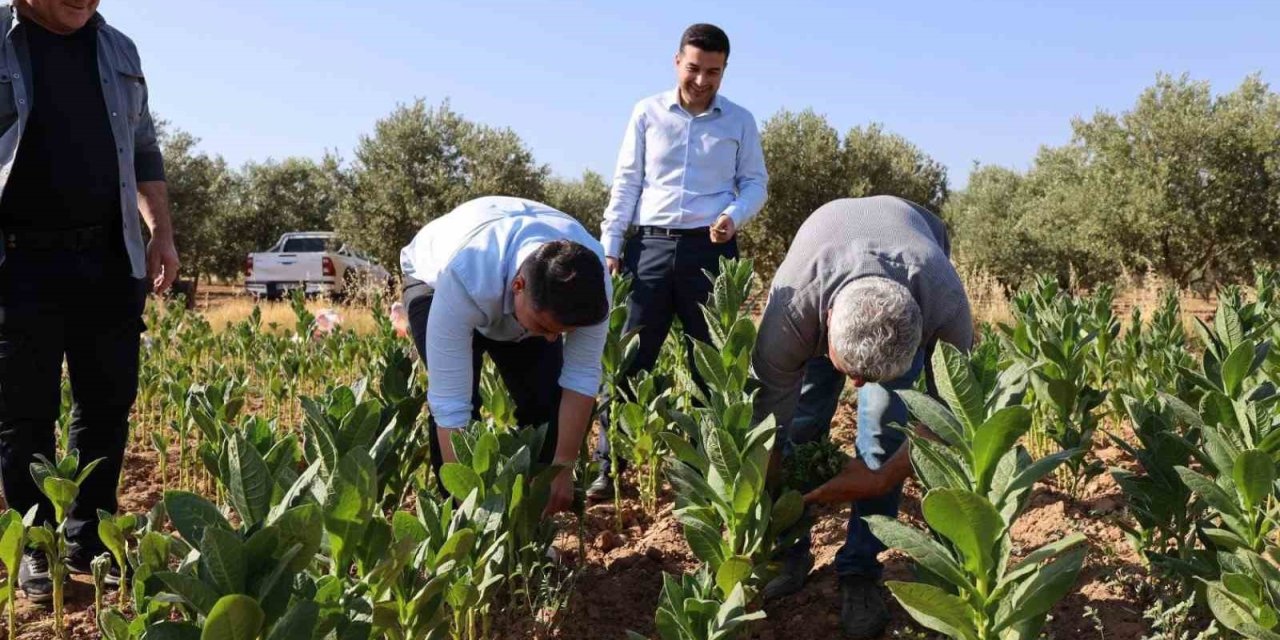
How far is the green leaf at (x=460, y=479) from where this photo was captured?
9.27 feet

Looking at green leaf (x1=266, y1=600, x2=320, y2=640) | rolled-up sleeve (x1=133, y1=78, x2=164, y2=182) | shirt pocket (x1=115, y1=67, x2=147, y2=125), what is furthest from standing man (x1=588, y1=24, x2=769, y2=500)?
green leaf (x1=266, y1=600, x2=320, y2=640)

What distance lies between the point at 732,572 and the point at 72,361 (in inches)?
101

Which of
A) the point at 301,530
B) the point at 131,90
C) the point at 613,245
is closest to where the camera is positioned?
the point at 301,530

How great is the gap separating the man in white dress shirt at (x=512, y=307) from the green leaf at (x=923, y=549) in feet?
3.41

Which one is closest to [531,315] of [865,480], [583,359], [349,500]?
[583,359]

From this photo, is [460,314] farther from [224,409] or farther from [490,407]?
[224,409]

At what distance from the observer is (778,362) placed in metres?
3.24

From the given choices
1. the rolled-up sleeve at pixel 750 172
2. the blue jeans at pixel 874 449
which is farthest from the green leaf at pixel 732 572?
the rolled-up sleeve at pixel 750 172

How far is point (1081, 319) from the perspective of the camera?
5902mm

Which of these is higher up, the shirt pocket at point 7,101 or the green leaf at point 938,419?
the shirt pocket at point 7,101

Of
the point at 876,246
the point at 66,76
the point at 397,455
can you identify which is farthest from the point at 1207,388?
the point at 66,76

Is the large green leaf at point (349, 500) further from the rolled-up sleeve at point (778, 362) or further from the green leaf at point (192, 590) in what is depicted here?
the rolled-up sleeve at point (778, 362)

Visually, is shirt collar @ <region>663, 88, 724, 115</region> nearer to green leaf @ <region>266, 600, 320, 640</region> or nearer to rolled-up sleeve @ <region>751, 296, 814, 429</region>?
rolled-up sleeve @ <region>751, 296, 814, 429</region>

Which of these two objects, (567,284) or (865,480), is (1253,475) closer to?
(865,480)
